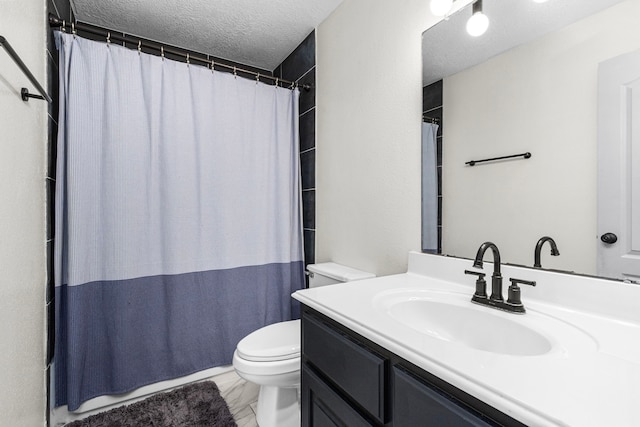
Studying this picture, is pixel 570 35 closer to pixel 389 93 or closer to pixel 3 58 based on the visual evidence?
pixel 389 93

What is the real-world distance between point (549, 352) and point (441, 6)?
123 cm

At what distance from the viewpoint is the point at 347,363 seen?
0.78 metres

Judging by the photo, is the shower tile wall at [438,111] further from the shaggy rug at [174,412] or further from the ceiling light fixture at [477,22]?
the shaggy rug at [174,412]

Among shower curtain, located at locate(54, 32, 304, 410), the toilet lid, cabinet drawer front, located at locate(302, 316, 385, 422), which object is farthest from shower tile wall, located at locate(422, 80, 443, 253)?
shower curtain, located at locate(54, 32, 304, 410)

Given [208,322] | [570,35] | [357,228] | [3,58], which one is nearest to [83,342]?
[208,322]

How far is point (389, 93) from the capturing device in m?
1.44

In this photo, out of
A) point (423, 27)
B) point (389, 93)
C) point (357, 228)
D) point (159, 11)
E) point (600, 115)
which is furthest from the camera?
point (159, 11)

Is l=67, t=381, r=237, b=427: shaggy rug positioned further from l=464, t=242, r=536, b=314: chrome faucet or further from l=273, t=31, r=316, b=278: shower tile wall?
l=464, t=242, r=536, b=314: chrome faucet

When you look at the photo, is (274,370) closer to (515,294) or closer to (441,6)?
(515,294)

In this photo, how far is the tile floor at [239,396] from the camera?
1.62 m

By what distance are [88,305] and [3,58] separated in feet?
3.83

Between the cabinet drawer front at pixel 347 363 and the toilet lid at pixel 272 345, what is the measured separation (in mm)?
380

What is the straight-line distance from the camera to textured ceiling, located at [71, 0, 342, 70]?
5.75 feet

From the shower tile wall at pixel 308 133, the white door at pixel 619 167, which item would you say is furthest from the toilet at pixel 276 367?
the white door at pixel 619 167
